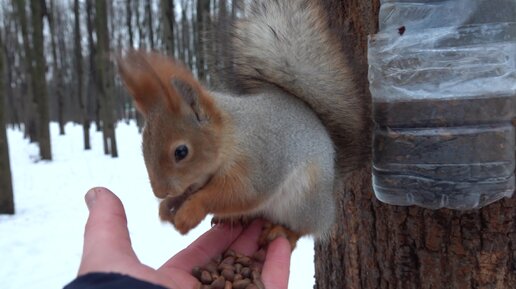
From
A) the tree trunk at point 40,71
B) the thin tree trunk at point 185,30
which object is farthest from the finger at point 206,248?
the thin tree trunk at point 185,30

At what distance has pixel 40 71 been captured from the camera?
20.9 ft

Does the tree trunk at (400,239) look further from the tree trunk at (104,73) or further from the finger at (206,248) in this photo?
the tree trunk at (104,73)

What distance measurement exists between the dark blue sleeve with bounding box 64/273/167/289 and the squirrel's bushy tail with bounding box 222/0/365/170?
569 mm

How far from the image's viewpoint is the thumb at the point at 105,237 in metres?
0.80

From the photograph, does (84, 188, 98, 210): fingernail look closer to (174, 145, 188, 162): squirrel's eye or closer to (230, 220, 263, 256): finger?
(174, 145, 188, 162): squirrel's eye

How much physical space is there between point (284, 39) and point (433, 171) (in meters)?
0.45

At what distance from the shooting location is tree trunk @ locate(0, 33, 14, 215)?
13.3 ft

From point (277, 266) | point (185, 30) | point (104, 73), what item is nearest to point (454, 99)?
point (277, 266)

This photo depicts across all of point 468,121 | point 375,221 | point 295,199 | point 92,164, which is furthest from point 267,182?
point 92,164

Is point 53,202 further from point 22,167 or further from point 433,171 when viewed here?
point 433,171

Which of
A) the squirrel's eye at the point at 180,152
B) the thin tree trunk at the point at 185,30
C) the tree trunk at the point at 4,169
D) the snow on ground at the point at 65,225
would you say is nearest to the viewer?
the squirrel's eye at the point at 180,152

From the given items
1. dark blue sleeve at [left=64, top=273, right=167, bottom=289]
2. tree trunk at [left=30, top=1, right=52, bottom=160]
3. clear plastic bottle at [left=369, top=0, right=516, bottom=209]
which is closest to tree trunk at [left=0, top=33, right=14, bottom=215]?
tree trunk at [left=30, top=1, right=52, bottom=160]

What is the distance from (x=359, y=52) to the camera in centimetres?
111

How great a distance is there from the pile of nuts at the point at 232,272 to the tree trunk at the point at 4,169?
350cm
